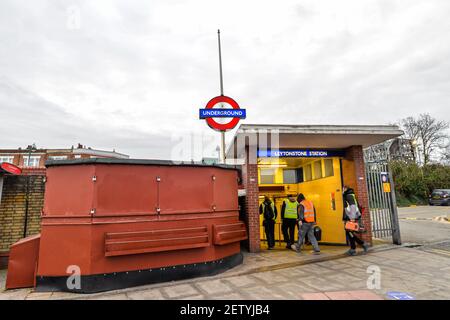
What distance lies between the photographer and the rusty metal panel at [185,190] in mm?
5703

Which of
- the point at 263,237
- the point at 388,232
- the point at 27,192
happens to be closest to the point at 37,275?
the point at 27,192

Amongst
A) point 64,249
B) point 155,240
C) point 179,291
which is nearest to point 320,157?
point 155,240

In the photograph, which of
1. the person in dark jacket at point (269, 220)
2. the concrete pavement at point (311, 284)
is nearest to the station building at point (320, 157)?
the person in dark jacket at point (269, 220)

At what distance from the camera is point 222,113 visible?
9250 millimetres

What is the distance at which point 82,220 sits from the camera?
5.02 meters

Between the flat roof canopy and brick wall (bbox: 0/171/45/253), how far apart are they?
5.93 meters

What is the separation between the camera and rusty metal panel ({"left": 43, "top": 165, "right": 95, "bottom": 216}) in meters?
5.09

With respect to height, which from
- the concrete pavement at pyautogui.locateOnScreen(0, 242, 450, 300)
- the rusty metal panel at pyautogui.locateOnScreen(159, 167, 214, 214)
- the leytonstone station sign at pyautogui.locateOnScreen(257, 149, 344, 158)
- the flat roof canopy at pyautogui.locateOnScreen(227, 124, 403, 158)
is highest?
the flat roof canopy at pyautogui.locateOnScreen(227, 124, 403, 158)

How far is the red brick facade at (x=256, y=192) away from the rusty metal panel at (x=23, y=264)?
5.41m

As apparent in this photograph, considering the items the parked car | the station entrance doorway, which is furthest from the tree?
the station entrance doorway

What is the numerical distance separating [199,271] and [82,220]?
2.58 metres

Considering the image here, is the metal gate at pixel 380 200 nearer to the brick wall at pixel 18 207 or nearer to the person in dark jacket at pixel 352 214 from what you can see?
the person in dark jacket at pixel 352 214

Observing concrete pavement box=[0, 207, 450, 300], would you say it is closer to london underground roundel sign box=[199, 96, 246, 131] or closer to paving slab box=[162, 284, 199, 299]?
paving slab box=[162, 284, 199, 299]
